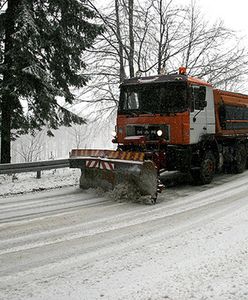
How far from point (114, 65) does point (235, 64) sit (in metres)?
5.72

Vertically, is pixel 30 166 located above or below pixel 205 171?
above

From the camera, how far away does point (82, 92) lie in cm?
1602

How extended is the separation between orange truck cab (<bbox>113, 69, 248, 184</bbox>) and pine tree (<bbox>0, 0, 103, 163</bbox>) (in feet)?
11.0

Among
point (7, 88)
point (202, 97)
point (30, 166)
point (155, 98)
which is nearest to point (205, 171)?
point (202, 97)

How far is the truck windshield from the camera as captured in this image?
907 centimetres

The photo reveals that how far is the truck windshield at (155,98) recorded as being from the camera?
357 inches

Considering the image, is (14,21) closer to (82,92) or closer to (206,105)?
(82,92)

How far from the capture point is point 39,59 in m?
12.4

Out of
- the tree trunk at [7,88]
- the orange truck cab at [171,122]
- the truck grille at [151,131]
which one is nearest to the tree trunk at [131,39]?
the tree trunk at [7,88]

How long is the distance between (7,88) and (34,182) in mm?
3076

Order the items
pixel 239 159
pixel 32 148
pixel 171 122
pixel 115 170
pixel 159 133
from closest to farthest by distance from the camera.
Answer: pixel 115 170 → pixel 159 133 → pixel 171 122 → pixel 239 159 → pixel 32 148

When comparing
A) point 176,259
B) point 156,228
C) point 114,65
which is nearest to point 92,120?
point 114,65

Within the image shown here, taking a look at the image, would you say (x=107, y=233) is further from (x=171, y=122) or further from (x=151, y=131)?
(x=171, y=122)

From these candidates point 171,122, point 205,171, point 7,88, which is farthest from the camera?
point 7,88
